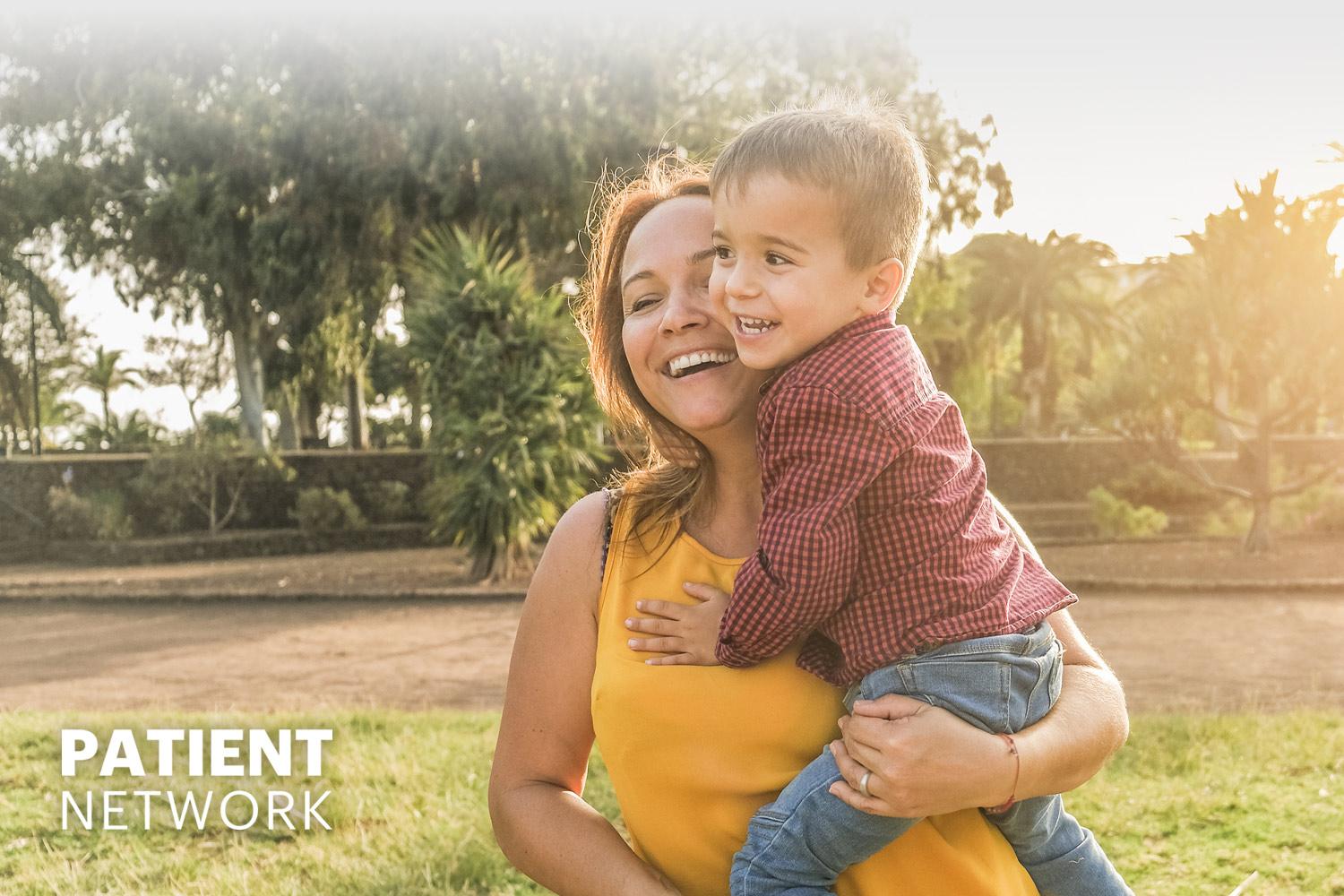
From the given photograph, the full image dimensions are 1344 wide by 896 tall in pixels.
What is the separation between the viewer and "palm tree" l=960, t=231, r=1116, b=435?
38.5 meters

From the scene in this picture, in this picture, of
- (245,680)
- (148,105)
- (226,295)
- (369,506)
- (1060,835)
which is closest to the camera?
(1060,835)

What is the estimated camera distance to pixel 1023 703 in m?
1.79

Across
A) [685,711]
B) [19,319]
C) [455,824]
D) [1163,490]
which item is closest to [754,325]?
[685,711]

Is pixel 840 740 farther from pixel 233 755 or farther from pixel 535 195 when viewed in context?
pixel 535 195

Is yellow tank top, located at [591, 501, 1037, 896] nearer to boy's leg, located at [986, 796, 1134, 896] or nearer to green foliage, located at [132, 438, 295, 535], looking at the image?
boy's leg, located at [986, 796, 1134, 896]

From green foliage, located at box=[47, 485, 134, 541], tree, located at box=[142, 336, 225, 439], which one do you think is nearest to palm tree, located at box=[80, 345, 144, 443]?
tree, located at box=[142, 336, 225, 439]

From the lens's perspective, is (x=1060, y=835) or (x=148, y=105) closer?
(x=1060, y=835)

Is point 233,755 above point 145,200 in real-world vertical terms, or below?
below

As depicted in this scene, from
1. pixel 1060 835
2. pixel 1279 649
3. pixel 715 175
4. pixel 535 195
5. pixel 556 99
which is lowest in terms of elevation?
pixel 1279 649

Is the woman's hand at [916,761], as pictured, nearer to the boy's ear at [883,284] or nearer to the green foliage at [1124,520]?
the boy's ear at [883,284]

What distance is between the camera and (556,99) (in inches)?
727

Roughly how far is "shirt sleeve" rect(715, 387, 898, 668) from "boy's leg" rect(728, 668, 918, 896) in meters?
0.18

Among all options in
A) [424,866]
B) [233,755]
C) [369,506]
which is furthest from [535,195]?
[424,866]

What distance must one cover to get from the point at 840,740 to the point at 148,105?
2283 cm
